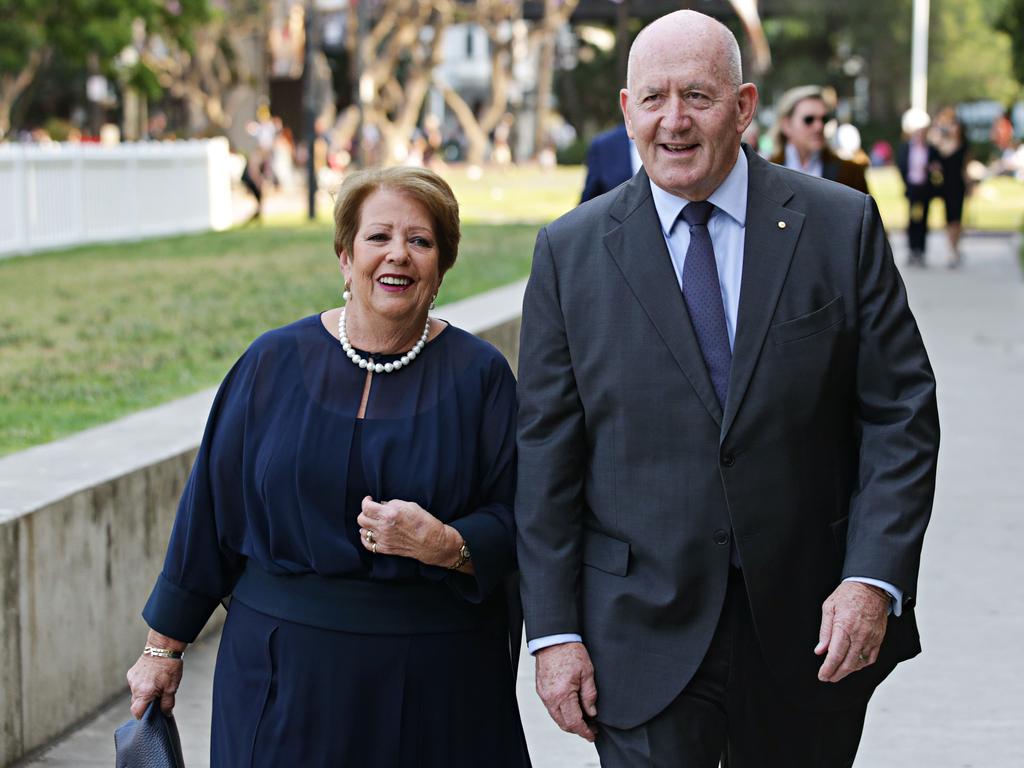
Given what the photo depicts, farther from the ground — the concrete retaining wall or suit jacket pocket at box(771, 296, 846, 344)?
suit jacket pocket at box(771, 296, 846, 344)

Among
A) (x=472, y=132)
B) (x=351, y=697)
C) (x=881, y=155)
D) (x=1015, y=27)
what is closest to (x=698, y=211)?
(x=351, y=697)

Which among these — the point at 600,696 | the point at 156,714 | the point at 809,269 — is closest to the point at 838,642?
the point at 600,696

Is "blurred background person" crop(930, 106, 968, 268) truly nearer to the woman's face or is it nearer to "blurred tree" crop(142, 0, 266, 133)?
the woman's face

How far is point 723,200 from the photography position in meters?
3.21

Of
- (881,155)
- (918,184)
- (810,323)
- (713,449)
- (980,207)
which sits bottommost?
(881,155)

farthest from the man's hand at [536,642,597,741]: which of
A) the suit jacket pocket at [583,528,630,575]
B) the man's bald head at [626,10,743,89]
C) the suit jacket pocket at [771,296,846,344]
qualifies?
the man's bald head at [626,10,743,89]

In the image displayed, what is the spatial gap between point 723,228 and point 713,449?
424 mm

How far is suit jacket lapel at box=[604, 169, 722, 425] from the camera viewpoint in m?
3.09

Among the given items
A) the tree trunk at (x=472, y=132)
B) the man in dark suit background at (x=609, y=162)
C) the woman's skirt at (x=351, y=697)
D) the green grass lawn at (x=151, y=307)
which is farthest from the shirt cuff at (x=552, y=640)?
the tree trunk at (x=472, y=132)

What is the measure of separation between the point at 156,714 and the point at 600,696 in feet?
2.96

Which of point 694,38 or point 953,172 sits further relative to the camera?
point 953,172

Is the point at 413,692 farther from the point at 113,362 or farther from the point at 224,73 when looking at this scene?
the point at 224,73

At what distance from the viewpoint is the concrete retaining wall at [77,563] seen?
4965 millimetres

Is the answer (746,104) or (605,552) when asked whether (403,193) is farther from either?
(605,552)
